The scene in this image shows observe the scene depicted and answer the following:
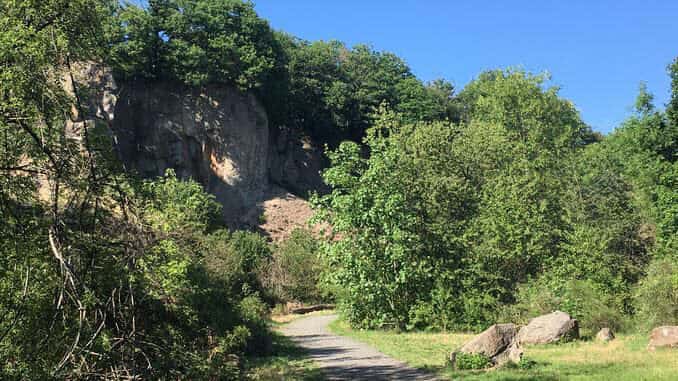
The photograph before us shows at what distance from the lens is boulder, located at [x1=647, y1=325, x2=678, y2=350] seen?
1381cm

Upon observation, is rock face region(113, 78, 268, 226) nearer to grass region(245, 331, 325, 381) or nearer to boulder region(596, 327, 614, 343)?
grass region(245, 331, 325, 381)

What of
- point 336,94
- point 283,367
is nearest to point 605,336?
point 283,367

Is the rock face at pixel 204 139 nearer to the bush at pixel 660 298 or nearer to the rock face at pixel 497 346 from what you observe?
the bush at pixel 660 298

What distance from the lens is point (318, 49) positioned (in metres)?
60.3

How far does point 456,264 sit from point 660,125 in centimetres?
1357

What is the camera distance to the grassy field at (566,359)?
10.6m

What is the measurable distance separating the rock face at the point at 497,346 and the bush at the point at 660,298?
8.37 meters

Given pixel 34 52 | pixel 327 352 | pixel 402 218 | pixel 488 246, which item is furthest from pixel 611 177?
pixel 34 52

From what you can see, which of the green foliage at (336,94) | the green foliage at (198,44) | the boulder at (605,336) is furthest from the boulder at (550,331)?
the green foliage at (336,94)

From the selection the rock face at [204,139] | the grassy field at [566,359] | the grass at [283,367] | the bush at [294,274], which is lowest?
the grassy field at [566,359]

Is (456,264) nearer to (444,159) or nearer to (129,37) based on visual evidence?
(444,159)

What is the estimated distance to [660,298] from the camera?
18.4 meters

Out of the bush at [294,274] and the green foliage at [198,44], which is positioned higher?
the green foliage at [198,44]

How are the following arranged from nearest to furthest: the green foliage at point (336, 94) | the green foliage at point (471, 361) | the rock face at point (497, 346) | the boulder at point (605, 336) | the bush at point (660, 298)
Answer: the green foliage at point (471, 361) < the rock face at point (497, 346) < the boulder at point (605, 336) < the bush at point (660, 298) < the green foliage at point (336, 94)
